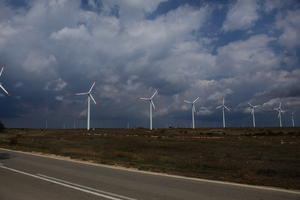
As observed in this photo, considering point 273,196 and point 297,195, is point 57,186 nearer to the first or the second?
point 273,196

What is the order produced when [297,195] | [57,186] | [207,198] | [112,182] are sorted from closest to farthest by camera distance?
[207,198]
[297,195]
[57,186]
[112,182]

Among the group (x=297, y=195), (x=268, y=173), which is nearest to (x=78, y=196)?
(x=297, y=195)

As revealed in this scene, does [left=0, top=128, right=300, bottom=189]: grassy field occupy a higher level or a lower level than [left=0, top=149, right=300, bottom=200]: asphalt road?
lower

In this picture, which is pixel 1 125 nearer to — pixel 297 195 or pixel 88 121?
pixel 88 121

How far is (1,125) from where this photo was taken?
380 feet

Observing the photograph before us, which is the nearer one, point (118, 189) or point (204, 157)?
point (118, 189)

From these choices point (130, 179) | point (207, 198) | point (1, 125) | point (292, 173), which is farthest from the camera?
point (1, 125)

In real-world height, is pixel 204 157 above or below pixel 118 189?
below

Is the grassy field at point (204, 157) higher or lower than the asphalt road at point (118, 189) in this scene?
lower

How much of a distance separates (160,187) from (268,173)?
362 inches

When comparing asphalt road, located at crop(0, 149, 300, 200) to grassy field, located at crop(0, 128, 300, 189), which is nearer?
asphalt road, located at crop(0, 149, 300, 200)

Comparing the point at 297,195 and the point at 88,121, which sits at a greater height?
the point at 88,121

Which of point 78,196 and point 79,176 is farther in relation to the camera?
point 79,176

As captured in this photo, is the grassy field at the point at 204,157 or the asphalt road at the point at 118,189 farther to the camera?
the grassy field at the point at 204,157
